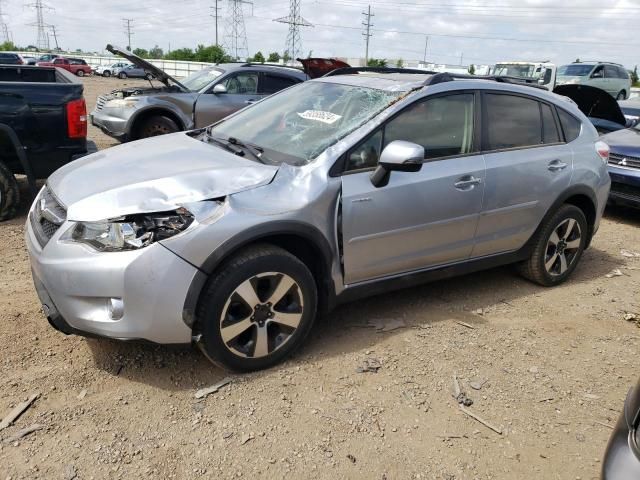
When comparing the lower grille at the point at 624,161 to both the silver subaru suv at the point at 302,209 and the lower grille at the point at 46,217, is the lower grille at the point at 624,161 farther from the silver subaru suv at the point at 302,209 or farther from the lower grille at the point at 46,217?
the lower grille at the point at 46,217

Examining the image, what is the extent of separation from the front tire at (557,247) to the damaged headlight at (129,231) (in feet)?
9.78

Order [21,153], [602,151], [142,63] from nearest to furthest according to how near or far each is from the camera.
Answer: [602,151], [21,153], [142,63]

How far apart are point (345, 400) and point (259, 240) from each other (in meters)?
0.99

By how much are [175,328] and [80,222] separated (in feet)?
2.37

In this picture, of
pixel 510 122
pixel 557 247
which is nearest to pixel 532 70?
pixel 557 247

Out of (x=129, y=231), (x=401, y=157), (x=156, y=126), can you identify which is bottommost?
(x=156, y=126)

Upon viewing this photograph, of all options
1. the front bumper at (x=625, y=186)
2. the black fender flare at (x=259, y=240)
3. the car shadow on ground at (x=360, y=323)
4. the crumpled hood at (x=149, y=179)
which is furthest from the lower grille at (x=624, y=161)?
the crumpled hood at (x=149, y=179)

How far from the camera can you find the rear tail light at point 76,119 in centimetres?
527

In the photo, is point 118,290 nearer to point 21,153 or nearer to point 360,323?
point 360,323

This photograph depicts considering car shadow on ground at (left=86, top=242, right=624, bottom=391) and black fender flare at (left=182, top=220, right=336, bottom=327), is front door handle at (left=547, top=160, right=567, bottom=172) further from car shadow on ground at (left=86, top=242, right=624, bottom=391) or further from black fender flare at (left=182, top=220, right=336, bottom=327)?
black fender flare at (left=182, top=220, right=336, bottom=327)

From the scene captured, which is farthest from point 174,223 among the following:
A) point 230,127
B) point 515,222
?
point 515,222

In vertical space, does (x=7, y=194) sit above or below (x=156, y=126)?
below

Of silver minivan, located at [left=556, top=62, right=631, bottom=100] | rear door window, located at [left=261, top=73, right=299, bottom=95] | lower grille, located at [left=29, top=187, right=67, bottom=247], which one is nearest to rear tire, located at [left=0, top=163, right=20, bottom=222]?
lower grille, located at [left=29, top=187, right=67, bottom=247]

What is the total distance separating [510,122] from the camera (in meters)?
4.14
